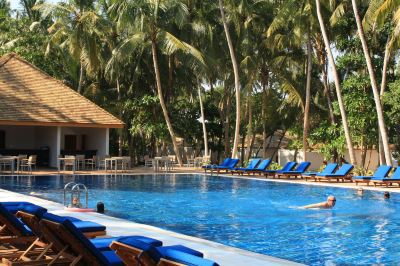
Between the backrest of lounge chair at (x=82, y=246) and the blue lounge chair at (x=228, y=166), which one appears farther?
the blue lounge chair at (x=228, y=166)

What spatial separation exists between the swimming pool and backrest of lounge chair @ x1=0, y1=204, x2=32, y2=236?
3902 millimetres

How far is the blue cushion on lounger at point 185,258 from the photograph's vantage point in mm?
4260

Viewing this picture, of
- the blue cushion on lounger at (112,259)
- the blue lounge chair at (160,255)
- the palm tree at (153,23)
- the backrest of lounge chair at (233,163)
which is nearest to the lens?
the blue lounge chair at (160,255)

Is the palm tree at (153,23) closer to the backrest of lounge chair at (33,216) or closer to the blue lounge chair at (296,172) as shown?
the blue lounge chair at (296,172)

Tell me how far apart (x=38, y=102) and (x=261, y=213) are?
1765 cm

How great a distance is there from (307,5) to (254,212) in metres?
17.0

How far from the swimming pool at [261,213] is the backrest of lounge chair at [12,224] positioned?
3.90 meters

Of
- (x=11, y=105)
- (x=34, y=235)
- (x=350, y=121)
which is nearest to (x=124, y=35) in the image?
(x=11, y=105)

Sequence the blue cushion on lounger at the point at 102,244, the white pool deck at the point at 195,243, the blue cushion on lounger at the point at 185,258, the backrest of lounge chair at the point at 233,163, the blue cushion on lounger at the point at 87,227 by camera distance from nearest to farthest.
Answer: the blue cushion on lounger at the point at 185,258 < the blue cushion on lounger at the point at 102,244 < the white pool deck at the point at 195,243 < the blue cushion on lounger at the point at 87,227 < the backrest of lounge chair at the point at 233,163

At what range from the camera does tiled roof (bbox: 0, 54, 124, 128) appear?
26.7 m

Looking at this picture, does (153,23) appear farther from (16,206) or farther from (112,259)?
(112,259)

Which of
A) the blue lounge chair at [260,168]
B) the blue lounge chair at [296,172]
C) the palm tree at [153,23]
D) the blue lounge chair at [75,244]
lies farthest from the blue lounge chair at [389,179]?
the blue lounge chair at [75,244]

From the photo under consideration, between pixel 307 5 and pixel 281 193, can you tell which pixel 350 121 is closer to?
pixel 307 5

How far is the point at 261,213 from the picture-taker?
14.0 meters
